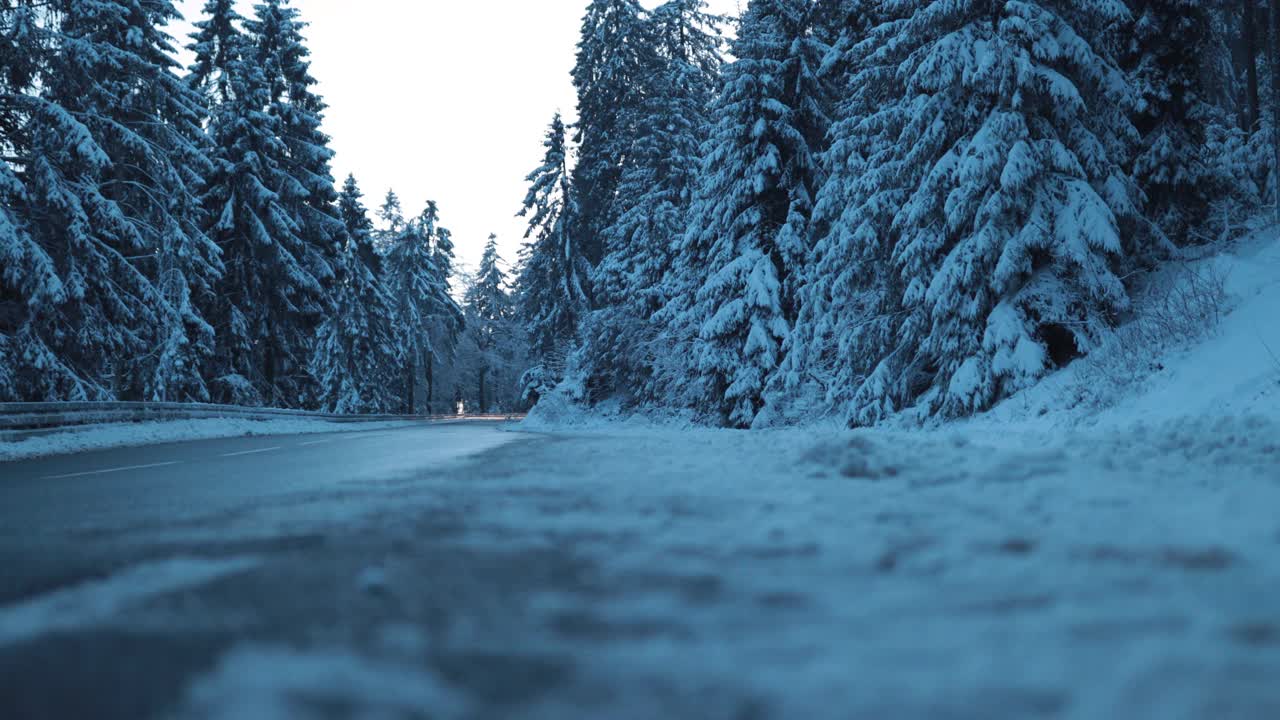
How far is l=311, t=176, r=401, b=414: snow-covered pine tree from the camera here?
1479 inches

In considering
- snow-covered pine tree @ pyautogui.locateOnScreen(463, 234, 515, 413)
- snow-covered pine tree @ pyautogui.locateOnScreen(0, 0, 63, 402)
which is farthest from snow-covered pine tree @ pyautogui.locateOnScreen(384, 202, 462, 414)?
snow-covered pine tree @ pyautogui.locateOnScreen(0, 0, 63, 402)

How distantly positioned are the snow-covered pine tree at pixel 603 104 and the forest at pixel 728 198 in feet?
0.43

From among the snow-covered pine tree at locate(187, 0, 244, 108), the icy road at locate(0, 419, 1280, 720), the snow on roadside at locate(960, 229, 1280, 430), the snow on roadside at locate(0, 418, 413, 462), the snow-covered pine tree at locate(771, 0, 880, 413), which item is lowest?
the snow on roadside at locate(0, 418, 413, 462)

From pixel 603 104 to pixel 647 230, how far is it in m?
10.8

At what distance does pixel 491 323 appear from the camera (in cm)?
6750

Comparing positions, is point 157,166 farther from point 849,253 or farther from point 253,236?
point 849,253

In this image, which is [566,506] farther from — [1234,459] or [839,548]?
[1234,459]

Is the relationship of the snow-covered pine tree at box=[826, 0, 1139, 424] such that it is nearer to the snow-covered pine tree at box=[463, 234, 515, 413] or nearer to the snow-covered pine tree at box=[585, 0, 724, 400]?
the snow-covered pine tree at box=[585, 0, 724, 400]

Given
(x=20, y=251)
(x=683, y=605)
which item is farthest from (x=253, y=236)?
(x=683, y=605)

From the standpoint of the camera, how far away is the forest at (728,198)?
1127 centimetres

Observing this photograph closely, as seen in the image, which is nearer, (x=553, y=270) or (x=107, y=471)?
(x=107, y=471)

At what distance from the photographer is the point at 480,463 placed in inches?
244

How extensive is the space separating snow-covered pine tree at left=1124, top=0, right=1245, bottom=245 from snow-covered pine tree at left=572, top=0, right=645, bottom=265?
18.8 meters

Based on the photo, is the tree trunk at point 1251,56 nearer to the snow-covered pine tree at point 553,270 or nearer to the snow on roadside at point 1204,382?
the snow on roadside at point 1204,382
